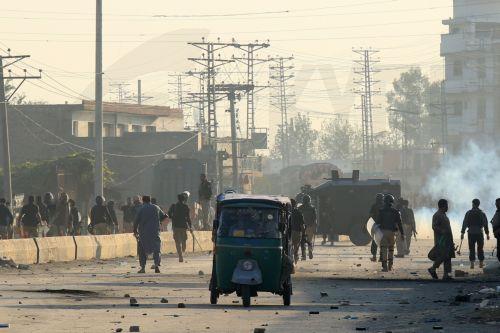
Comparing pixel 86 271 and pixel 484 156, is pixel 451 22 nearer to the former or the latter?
pixel 484 156

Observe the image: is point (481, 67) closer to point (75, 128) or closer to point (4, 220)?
point (75, 128)

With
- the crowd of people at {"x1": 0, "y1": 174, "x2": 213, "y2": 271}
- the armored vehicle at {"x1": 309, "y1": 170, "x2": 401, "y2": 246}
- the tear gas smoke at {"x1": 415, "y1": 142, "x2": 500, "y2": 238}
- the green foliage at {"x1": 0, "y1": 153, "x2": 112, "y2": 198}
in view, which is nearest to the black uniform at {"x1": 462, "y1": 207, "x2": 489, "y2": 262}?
the crowd of people at {"x1": 0, "y1": 174, "x2": 213, "y2": 271}

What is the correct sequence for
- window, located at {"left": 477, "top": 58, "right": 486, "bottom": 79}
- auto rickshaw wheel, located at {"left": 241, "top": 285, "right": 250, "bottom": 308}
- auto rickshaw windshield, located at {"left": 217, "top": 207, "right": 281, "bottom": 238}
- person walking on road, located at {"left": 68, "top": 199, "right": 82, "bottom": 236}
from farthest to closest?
window, located at {"left": 477, "top": 58, "right": 486, "bottom": 79} < person walking on road, located at {"left": 68, "top": 199, "right": 82, "bottom": 236} < auto rickshaw windshield, located at {"left": 217, "top": 207, "right": 281, "bottom": 238} < auto rickshaw wheel, located at {"left": 241, "top": 285, "right": 250, "bottom": 308}

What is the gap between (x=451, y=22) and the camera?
5650 inches

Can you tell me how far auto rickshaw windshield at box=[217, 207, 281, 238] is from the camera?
21.6 meters

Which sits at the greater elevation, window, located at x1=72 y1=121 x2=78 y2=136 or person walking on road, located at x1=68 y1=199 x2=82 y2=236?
window, located at x1=72 y1=121 x2=78 y2=136

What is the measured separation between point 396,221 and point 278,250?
37.3 feet

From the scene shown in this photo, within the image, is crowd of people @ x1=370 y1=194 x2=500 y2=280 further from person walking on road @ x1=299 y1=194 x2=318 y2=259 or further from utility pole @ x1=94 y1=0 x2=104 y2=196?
utility pole @ x1=94 y1=0 x2=104 y2=196

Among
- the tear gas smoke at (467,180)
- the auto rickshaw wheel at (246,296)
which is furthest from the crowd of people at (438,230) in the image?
the tear gas smoke at (467,180)

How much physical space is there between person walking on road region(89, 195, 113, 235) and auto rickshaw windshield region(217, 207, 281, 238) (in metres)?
16.8

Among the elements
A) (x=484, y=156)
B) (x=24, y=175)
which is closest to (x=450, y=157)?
(x=484, y=156)

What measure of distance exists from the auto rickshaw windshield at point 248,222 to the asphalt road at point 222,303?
3.48ft

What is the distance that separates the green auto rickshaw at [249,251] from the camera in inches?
840

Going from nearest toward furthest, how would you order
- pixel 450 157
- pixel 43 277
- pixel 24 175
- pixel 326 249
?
1. pixel 43 277
2. pixel 326 249
3. pixel 24 175
4. pixel 450 157
